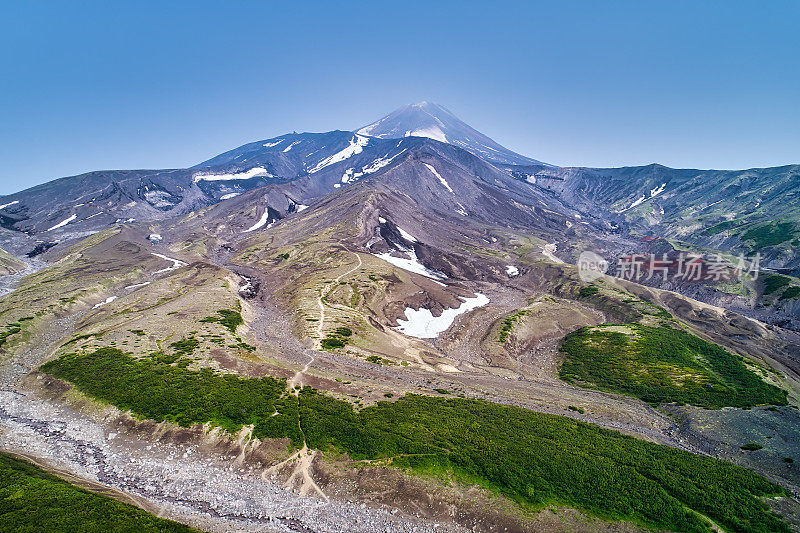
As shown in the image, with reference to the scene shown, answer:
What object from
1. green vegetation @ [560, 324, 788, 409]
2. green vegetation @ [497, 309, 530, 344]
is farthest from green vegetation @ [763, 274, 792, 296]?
green vegetation @ [497, 309, 530, 344]

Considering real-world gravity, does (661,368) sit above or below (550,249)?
below

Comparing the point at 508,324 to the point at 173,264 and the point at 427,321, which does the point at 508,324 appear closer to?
the point at 427,321

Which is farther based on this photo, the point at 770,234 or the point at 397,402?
the point at 770,234

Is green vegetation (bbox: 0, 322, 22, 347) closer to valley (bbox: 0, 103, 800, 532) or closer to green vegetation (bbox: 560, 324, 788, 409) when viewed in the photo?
valley (bbox: 0, 103, 800, 532)

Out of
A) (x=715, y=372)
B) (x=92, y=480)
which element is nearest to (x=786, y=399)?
(x=715, y=372)

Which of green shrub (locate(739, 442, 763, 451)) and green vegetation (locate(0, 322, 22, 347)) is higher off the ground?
green vegetation (locate(0, 322, 22, 347))

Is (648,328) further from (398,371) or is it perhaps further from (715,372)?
(398,371)

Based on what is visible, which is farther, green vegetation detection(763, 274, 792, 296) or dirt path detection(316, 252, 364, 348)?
green vegetation detection(763, 274, 792, 296)

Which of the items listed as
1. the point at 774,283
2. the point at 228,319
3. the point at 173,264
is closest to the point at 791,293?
the point at 774,283
